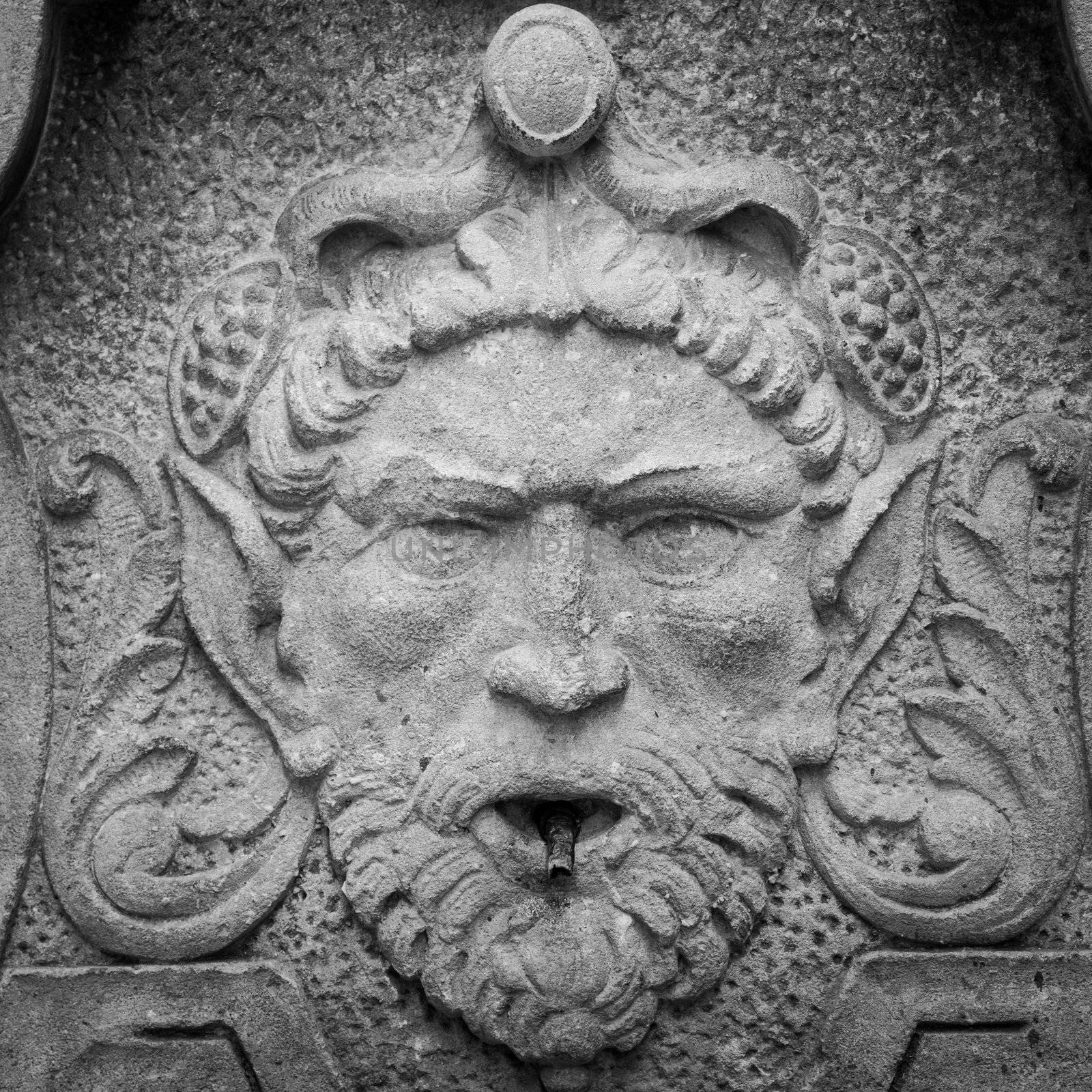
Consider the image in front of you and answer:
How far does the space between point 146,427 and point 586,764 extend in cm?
80

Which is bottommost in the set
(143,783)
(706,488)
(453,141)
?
(143,783)

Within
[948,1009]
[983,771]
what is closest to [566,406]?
[983,771]

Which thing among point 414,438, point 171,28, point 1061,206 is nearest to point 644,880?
point 414,438

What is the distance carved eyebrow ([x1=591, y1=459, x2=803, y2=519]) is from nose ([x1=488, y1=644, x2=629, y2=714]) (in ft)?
0.69

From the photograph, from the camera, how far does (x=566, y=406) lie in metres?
2.07

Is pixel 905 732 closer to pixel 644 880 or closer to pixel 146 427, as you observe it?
pixel 644 880

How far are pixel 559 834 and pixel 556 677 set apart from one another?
0.21m

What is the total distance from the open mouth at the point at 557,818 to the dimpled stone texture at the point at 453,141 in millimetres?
674

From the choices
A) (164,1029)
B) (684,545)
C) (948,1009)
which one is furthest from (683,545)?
(164,1029)

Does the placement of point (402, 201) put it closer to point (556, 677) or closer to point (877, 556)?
point (556, 677)

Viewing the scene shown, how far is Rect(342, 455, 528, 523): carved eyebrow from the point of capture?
2.03m

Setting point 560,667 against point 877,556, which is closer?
point 560,667

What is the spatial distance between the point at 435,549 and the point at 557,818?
0.40 metres

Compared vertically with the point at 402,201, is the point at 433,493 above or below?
below
